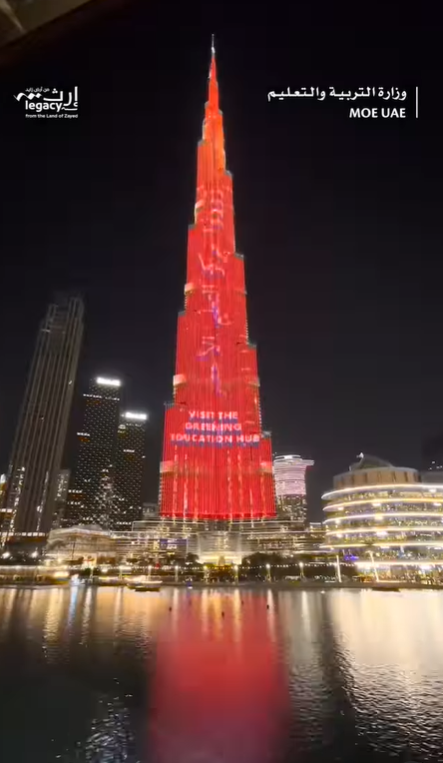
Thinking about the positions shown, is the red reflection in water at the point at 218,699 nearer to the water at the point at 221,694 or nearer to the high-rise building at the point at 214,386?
the water at the point at 221,694

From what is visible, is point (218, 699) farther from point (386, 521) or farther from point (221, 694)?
point (386, 521)

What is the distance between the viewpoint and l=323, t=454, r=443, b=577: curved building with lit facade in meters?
119

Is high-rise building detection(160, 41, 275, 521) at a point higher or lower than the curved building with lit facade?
higher

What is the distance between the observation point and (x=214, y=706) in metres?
17.2

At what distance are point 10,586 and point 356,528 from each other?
9319 centimetres

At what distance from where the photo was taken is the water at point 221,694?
1346cm

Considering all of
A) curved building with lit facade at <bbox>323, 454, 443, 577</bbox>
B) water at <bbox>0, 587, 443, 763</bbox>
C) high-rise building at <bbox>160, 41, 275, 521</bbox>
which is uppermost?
high-rise building at <bbox>160, 41, 275, 521</bbox>

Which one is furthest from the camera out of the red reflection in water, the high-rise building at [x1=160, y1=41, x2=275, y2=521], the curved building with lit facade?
the high-rise building at [x1=160, y1=41, x2=275, y2=521]

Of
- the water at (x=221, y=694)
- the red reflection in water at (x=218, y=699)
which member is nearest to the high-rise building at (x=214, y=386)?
the water at (x=221, y=694)

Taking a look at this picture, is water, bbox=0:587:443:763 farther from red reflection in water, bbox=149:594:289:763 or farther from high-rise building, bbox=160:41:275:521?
high-rise building, bbox=160:41:275:521

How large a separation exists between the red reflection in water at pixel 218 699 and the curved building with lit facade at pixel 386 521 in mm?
99558

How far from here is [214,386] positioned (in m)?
136

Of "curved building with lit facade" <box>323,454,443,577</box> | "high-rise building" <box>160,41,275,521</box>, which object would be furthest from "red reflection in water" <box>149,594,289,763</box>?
"curved building with lit facade" <box>323,454,443,577</box>

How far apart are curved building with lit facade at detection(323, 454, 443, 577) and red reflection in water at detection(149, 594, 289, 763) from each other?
99.6 m
